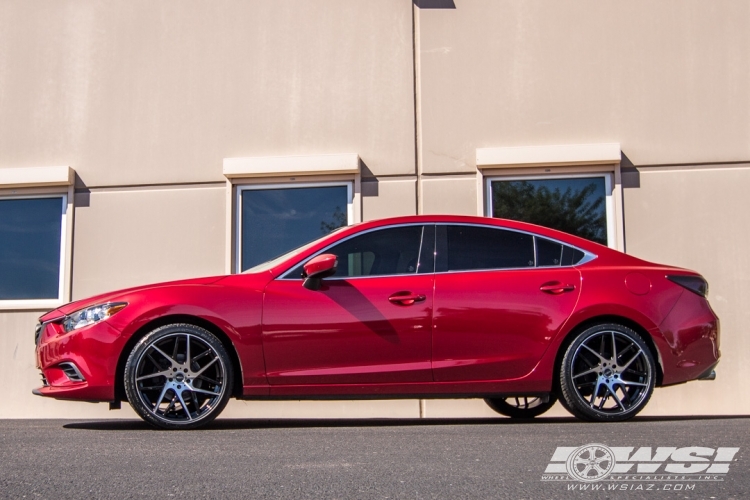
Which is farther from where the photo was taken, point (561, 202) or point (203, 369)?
point (561, 202)

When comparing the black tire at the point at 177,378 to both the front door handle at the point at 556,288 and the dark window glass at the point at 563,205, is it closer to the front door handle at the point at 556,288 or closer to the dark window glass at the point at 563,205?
the front door handle at the point at 556,288

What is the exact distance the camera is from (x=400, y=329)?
21.8 ft

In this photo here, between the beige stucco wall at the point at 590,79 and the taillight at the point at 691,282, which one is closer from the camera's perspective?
the taillight at the point at 691,282

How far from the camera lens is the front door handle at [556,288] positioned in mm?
6848

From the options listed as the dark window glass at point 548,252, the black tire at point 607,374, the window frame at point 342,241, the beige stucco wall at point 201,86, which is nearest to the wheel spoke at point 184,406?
the window frame at point 342,241

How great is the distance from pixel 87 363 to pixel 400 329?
205 centimetres

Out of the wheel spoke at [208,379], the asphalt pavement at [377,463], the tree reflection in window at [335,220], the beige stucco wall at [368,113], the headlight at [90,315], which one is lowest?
the asphalt pavement at [377,463]

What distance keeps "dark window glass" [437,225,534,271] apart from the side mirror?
817mm

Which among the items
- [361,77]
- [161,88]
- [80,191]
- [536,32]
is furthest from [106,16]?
[536,32]

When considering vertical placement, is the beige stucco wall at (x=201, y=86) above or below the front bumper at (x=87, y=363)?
above

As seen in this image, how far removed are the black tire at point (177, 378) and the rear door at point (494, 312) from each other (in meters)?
1.44

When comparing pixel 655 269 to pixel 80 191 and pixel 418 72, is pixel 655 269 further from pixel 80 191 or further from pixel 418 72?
pixel 80 191

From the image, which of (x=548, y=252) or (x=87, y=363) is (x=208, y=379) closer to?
(x=87, y=363)

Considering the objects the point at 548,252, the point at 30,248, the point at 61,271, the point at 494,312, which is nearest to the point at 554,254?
the point at 548,252
